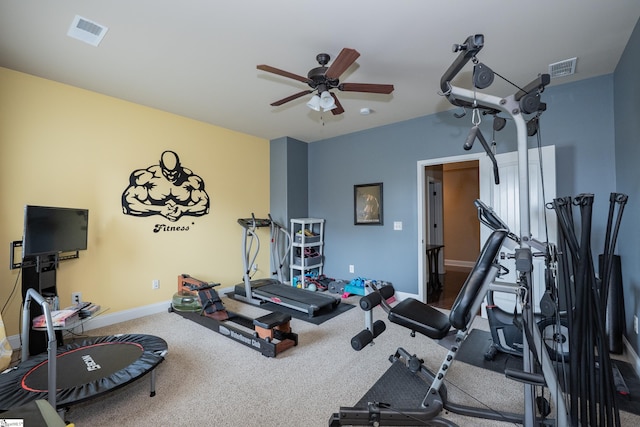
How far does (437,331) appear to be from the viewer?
178cm

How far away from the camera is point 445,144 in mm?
3969

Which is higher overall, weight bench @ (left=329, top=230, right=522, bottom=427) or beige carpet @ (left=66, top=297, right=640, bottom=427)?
weight bench @ (left=329, top=230, right=522, bottom=427)

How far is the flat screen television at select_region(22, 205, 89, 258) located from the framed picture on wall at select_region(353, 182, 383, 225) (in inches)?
143

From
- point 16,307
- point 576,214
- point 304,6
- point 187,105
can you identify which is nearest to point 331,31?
point 304,6

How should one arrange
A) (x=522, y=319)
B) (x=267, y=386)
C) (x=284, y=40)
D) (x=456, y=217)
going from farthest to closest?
(x=456, y=217) < (x=284, y=40) < (x=267, y=386) < (x=522, y=319)

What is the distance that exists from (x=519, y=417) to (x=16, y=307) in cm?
435

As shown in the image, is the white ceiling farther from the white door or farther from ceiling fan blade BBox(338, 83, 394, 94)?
the white door

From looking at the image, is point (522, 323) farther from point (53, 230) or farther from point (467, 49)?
point (53, 230)

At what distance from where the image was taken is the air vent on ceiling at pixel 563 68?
2.69 metres

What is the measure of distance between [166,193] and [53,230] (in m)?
1.39

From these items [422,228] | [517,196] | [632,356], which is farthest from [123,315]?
[632,356]

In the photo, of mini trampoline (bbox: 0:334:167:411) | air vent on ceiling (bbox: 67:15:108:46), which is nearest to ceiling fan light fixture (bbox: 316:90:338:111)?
air vent on ceiling (bbox: 67:15:108:46)

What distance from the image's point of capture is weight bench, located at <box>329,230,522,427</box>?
1588 mm

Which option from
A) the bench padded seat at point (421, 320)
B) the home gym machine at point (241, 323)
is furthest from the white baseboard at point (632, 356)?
the home gym machine at point (241, 323)
